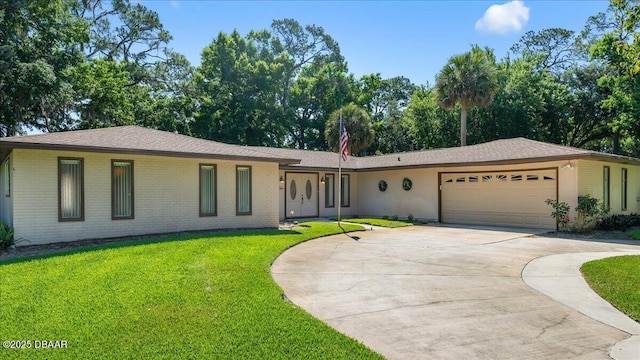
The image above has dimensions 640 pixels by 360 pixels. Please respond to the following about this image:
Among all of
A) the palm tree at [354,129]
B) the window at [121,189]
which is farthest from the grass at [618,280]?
the palm tree at [354,129]

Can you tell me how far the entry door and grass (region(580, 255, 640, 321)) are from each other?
12358 mm

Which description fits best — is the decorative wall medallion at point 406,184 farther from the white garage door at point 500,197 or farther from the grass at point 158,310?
the grass at point 158,310

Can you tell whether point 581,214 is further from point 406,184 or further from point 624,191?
point 406,184

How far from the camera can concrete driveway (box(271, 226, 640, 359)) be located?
13.6ft

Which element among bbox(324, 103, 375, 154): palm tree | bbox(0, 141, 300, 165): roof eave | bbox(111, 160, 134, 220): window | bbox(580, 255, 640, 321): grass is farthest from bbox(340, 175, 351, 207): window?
bbox(580, 255, 640, 321): grass

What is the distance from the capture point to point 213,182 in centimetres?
1298

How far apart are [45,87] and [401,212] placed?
17.8m

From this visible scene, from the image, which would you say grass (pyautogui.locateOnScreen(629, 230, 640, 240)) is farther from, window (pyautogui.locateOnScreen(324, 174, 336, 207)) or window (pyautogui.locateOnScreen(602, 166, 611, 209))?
window (pyautogui.locateOnScreen(324, 174, 336, 207))

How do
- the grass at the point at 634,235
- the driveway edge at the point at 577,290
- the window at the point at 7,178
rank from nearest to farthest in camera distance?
1. the driveway edge at the point at 577,290
2. the window at the point at 7,178
3. the grass at the point at 634,235

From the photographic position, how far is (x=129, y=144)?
11.2m

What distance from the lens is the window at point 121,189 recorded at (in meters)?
11.1

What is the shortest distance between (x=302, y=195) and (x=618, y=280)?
13.7 m

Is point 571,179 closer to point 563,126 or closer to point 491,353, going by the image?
point 491,353

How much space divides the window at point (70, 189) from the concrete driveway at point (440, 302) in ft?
19.1
